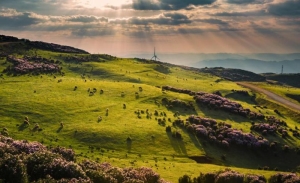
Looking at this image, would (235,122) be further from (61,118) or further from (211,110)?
(61,118)

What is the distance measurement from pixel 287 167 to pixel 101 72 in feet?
204

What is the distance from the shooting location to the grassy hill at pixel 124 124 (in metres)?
44.1

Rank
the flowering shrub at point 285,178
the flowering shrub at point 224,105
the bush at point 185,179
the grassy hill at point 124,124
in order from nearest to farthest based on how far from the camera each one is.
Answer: the bush at point 185,179
the flowering shrub at point 285,178
the grassy hill at point 124,124
the flowering shrub at point 224,105

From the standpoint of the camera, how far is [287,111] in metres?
86.6

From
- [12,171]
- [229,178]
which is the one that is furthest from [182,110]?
[12,171]

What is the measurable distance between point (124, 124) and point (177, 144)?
964cm

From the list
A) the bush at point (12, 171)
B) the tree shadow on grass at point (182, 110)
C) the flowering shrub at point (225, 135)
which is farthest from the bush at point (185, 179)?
the tree shadow on grass at point (182, 110)

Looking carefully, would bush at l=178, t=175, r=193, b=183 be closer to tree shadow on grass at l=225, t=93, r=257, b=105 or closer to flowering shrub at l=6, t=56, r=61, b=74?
tree shadow on grass at l=225, t=93, r=257, b=105

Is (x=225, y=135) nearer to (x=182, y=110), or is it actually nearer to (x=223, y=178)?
(x=182, y=110)

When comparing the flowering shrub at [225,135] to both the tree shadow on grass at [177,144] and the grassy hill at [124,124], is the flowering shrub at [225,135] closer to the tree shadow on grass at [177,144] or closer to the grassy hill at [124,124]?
the grassy hill at [124,124]

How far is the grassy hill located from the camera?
145 feet

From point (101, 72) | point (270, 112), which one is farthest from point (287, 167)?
point (101, 72)

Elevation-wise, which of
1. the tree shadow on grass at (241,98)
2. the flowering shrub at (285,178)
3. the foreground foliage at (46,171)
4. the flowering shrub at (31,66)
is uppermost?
the flowering shrub at (31,66)

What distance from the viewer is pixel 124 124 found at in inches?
2108
